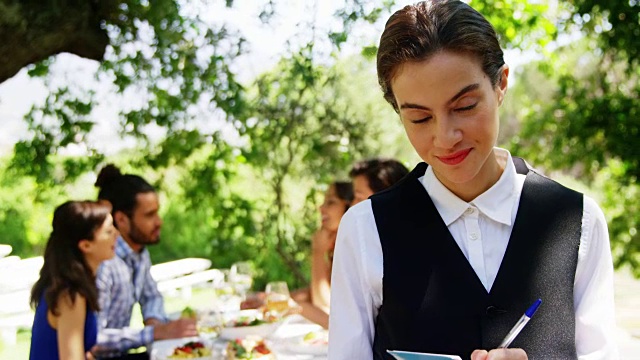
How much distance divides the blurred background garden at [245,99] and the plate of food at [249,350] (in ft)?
4.66

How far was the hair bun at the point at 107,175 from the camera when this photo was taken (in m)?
4.28

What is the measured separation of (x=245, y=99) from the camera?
414cm

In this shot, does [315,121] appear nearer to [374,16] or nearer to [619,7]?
[374,16]

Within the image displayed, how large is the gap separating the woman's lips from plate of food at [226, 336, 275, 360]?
69.1 inches

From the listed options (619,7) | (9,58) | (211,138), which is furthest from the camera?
(211,138)

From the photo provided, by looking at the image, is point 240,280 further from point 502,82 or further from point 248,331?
point 502,82

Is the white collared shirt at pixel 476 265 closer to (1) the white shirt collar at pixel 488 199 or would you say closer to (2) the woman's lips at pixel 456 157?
(1) the white shirt collar at pixel 488 199

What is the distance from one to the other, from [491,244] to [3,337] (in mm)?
5828

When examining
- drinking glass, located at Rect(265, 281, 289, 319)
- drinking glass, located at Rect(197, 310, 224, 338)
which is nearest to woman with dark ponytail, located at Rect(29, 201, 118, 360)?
drinking glass, located at Rect(197, 310, 224, 338)

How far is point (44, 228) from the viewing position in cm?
830

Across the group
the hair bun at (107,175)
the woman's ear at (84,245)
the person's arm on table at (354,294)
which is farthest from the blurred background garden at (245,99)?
the person's arm on table at (354,294)

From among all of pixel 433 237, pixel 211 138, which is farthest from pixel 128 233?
pixel 433 237

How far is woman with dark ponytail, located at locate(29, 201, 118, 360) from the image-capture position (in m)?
3.09

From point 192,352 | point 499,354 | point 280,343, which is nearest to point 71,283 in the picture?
point 192,352
